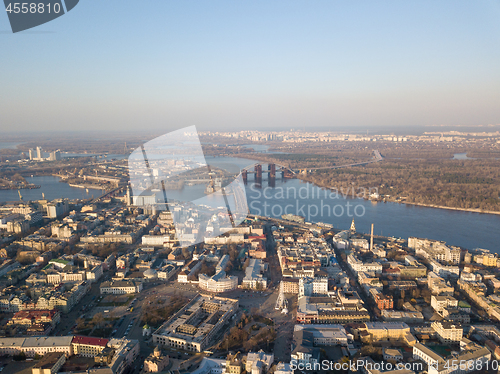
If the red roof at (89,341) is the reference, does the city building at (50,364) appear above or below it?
below


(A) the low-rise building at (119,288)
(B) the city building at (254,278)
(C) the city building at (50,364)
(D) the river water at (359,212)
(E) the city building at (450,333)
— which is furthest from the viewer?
(D) the river water at (359,212)

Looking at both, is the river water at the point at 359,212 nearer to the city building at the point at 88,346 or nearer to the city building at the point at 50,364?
the city building at the point at 88,346

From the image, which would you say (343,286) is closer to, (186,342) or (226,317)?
(226,317)

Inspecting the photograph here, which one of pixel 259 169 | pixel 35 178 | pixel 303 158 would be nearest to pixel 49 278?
pixel 259 169

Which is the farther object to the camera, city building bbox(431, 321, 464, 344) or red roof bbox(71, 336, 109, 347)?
city building bbox(431, 321, 464, 344)

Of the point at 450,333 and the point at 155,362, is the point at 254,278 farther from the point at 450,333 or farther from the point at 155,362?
the point at 450,333

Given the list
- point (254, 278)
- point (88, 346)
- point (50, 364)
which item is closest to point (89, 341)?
point (88, 346)

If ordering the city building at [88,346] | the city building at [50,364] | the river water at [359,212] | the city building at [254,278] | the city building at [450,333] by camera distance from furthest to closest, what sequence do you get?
the river water at [359,212], the city building at [254,278], the city building at [450,333], the city building at [88,346], the city building at [50,364]

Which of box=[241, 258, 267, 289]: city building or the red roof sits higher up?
the red roof

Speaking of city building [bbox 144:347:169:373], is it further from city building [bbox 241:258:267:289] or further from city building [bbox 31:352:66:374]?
city building [bbox 241:258:267:289]

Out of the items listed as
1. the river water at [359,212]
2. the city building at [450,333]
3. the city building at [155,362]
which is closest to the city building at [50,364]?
the city building at [155,362]

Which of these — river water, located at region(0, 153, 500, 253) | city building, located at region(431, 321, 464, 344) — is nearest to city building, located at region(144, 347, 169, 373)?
city building, located at region(431, 321, 464, 344)
